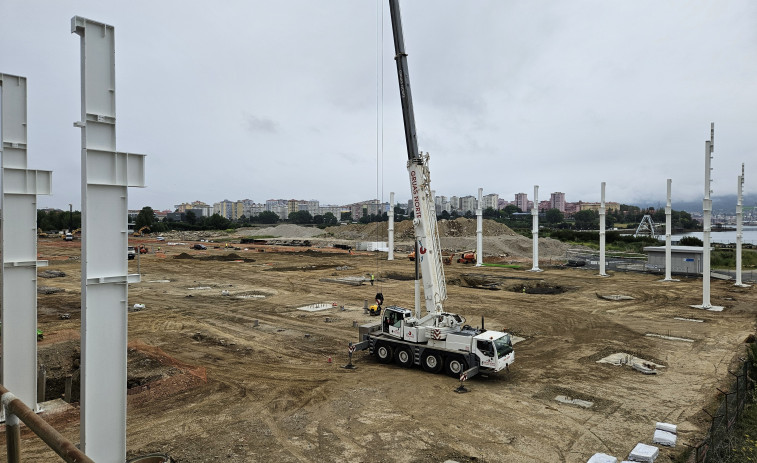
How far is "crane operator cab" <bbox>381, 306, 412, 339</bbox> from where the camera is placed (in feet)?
56.1

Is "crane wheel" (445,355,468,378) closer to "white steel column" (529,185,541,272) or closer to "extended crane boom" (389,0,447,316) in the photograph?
"extended crane boom" (389,0,447,316)

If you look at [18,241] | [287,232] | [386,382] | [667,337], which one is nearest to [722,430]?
[386,382]

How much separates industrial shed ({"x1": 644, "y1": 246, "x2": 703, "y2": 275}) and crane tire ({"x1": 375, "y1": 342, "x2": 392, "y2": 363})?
36227 millimetres

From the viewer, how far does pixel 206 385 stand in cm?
1526

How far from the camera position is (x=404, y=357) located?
1703 centimetres

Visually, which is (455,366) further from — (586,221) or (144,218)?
(586,221)

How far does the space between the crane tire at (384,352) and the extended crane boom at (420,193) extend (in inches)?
86.8

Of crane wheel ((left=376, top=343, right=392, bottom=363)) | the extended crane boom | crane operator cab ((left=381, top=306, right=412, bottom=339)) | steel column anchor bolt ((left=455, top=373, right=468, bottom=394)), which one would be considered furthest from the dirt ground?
the extended crane boom

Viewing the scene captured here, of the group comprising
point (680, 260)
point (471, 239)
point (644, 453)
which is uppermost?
point (471, 239)

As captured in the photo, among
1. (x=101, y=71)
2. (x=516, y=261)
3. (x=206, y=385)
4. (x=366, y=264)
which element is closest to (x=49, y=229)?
(x=366, y=264)

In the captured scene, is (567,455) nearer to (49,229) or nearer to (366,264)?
(366,264)

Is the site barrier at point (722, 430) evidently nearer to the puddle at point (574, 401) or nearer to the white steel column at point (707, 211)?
the puddle at point (574, 401)

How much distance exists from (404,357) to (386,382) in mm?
1632

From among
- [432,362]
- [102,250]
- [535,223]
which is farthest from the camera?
[535,223]
